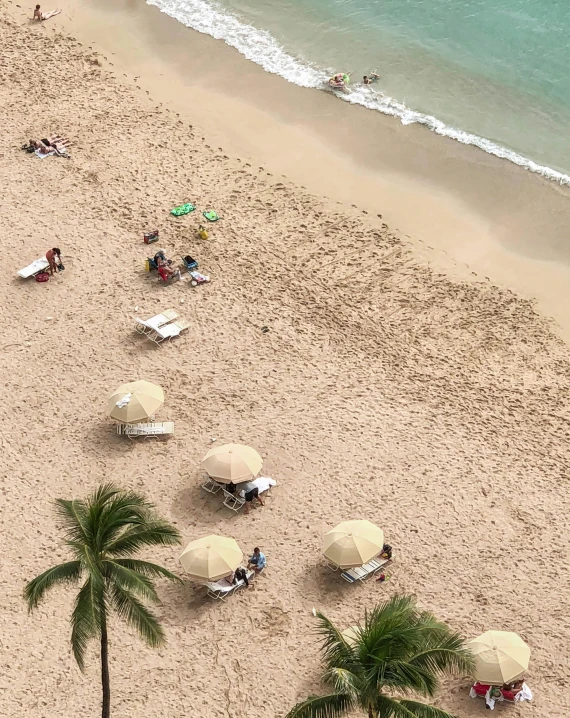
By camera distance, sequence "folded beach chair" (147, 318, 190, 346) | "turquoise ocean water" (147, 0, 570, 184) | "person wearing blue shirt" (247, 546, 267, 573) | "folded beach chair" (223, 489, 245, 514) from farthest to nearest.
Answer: "turquoise ocean water" (147, 0, 570, 184) < "folded beach chair" (147, 318, 190, 346) < "folded beach chair" (223, 489, 245, 514) < "person wearing blue shirt" (247, 546, 267, 573)

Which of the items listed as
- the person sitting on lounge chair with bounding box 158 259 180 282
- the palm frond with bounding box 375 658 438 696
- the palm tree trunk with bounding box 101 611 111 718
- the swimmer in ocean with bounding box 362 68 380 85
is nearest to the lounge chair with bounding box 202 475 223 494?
the palm tree trunk with bounding box 101 611 111 718

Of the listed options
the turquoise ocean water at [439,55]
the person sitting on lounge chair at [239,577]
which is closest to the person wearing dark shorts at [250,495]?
the person sitting on lounge chair at [239,577]

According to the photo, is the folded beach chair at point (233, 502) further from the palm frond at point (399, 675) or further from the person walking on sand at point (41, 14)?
the person walking on sand at point (41, 14)

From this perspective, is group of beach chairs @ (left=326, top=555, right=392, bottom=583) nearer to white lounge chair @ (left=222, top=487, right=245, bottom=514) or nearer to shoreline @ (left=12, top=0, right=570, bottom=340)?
white lounge chair @ (left=222, top=487, right=245, bottom=514)

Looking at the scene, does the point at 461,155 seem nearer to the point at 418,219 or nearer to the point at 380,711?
the point at 418,219

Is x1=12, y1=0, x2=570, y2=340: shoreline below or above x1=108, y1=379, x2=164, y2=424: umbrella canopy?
above

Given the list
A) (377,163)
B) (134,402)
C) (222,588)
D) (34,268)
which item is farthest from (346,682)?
(377,163)
